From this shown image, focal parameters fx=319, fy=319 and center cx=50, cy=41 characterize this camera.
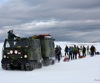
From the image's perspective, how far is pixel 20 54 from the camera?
21.0m

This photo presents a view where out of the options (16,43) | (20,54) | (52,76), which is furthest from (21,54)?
(52,76)

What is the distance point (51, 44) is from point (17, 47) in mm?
6251

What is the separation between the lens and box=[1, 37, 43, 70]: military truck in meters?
20.9

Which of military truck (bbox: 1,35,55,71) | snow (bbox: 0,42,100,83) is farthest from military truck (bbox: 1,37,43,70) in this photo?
snow (bbox: 0,42,100,83)

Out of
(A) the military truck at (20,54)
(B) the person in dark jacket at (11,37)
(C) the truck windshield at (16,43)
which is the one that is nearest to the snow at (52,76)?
(A) the military truck at (20,54)

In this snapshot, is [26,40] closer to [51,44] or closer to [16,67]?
[16,67]

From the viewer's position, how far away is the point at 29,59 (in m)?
20.9

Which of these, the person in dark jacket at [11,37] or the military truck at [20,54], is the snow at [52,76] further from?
the person in dark jacket at [11,37]

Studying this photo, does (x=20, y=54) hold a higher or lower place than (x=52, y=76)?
higher


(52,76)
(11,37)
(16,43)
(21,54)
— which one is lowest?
(52,76)

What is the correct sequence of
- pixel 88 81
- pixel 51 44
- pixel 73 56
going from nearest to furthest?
pixel 88 81 → pixel 51 44 → pixel 73 56

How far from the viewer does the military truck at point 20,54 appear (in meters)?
20.9

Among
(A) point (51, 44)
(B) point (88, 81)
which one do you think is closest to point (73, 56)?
(A) point (51, 44)

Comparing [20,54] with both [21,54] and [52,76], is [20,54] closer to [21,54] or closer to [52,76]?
[21,54]
